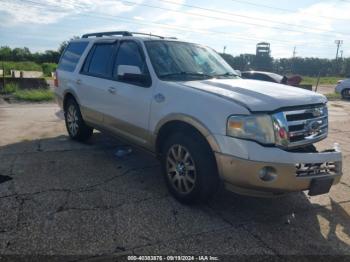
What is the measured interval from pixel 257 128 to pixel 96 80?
3.08 metres

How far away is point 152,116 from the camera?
448cm

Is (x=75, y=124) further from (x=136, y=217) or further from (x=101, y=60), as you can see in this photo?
(x=136, y=217)

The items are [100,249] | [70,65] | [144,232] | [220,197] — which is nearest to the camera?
[100,249]

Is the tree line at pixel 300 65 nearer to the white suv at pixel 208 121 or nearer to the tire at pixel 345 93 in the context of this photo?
→ the tire at pixel 345 93

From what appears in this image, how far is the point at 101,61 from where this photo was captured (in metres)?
5.81

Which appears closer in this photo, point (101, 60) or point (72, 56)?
point (101, 60)

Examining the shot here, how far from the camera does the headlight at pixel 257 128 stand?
3490 mm

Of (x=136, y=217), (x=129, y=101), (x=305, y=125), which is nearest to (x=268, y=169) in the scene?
(x=305, y=125)

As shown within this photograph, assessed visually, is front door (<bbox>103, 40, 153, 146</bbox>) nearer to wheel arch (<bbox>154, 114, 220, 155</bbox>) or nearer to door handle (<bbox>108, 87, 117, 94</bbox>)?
door handle (<bbox>108, 87, 117, 94</bbox>)

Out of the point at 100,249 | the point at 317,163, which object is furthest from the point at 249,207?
the point at 100,249

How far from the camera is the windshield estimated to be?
4645 millimetres

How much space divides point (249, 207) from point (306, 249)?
97 cm

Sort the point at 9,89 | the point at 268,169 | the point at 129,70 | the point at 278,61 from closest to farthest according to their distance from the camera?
the point at 268,169 < the point at 129,70 < the point at 9,89 < the point at 278,61

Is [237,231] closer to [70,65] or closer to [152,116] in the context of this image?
[152,116]
